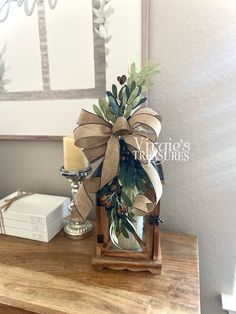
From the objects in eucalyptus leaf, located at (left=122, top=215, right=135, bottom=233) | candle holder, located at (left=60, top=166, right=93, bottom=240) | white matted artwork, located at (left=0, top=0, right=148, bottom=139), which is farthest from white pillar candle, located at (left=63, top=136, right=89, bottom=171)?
eucalyptus leaf, located at (left=122, top=215, right=135, bottom=233)

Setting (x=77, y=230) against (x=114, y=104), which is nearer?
(x=114, y=104)

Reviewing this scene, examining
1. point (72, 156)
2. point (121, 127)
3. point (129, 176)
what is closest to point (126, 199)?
point (129, 176)

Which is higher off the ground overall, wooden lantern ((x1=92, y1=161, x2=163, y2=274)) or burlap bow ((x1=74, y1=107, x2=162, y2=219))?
burlap bow ((x1=74, y1=107, x2=162, y2=219))

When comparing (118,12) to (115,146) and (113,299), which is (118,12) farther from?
(113,299)

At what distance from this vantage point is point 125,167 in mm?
545

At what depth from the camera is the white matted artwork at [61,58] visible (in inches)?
28.4

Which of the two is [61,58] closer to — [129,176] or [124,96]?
[124,96]

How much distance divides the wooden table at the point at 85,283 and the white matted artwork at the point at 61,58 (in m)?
0.41

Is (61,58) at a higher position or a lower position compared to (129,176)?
higher

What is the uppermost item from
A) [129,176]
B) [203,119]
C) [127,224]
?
[203,119]

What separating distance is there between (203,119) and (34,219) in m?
0.60

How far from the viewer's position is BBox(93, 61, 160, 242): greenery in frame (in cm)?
53

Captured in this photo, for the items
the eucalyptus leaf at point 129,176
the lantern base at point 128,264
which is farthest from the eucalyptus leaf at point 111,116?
the lantern base at point 128,264

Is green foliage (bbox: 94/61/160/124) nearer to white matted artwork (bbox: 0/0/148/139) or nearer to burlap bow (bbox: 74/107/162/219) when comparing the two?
burlap bow (bbox: 74/107/162/219)
